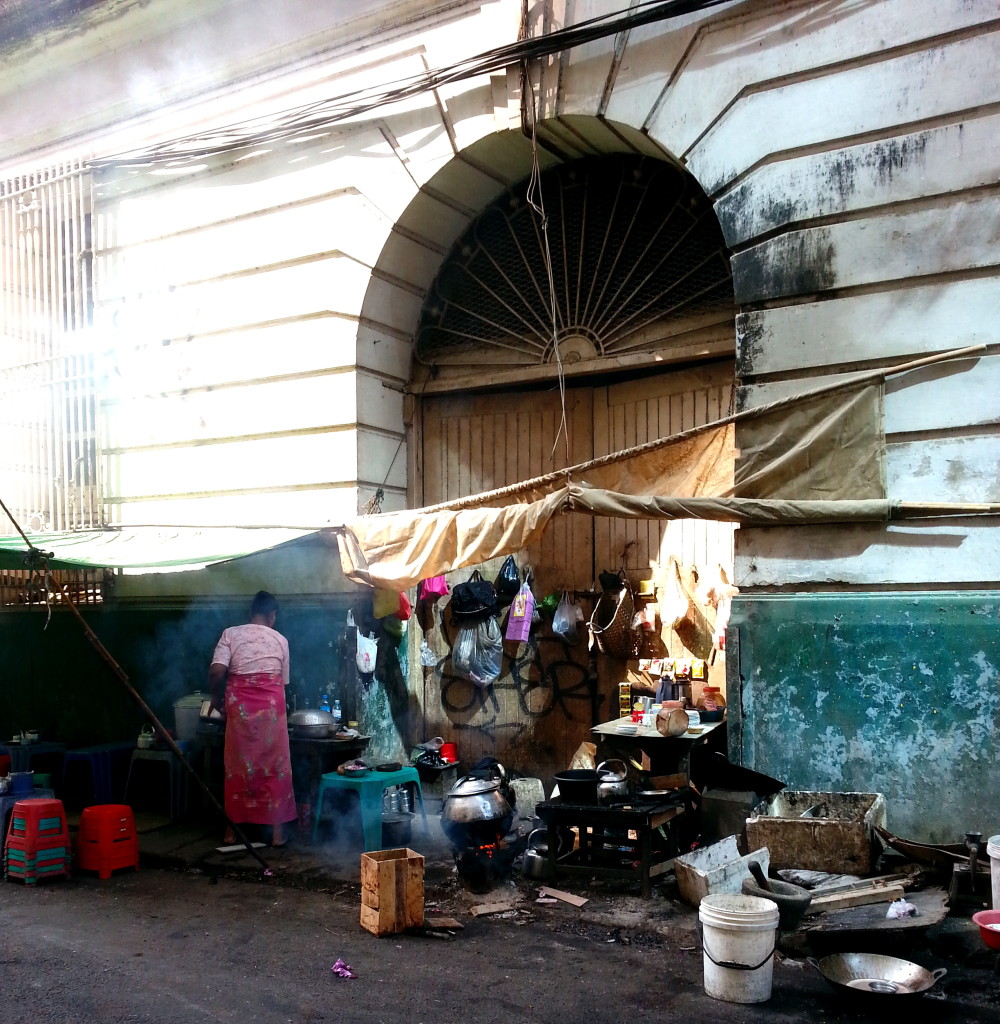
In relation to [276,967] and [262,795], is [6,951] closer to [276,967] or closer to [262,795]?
[276,967]

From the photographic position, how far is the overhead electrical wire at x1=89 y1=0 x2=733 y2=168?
24.9 feet

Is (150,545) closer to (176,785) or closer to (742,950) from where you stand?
(176,785)

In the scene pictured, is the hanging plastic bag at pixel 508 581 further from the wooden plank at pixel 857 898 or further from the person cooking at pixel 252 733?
the wooden plank at pixel 857 898

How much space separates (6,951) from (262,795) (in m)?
2.41

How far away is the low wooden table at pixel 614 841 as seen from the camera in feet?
20.9

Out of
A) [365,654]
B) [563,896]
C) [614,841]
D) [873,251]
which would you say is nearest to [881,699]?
[614,841]

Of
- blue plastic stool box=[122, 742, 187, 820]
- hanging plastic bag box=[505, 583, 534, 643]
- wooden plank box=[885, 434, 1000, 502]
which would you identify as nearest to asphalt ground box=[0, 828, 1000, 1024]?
blue plastic stool box=[122, 742, 187, 820]

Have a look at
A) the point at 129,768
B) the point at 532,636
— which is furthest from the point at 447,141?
the point at 129,768

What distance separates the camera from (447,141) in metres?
8.70

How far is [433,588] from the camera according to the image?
9.21 metres

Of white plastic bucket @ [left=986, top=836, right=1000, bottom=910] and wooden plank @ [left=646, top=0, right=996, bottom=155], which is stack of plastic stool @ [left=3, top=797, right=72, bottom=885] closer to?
white plastic bucket @ [left=986, top=836, right=1000, bottom=910]

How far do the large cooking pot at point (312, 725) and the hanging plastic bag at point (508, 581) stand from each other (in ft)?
6.49

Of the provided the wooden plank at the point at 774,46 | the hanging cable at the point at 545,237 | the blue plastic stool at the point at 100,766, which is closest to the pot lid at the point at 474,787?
the hanging cable at the point at 545,237

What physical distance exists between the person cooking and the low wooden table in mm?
2488
